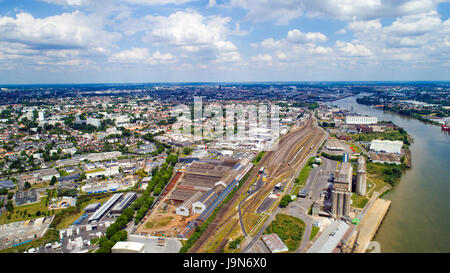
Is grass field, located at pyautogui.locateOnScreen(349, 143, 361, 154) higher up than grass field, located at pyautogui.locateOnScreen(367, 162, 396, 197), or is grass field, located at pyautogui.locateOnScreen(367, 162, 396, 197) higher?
grass field, located at pyautogui.locateOnScreen(349, 143, 361, 154)

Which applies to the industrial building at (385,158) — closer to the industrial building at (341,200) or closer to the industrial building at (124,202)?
the industrial building at (341,200)

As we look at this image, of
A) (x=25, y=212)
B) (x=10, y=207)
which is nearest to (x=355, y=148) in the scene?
(x=25, y=212)

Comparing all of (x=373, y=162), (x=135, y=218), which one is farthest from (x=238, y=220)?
(x=373, y=162)

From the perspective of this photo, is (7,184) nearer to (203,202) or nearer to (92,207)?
(92,207)

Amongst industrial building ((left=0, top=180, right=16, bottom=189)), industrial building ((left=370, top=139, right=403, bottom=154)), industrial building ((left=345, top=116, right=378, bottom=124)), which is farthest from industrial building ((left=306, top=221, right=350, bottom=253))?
industrial building ((left=345, top=116, right=378, bottom=124))

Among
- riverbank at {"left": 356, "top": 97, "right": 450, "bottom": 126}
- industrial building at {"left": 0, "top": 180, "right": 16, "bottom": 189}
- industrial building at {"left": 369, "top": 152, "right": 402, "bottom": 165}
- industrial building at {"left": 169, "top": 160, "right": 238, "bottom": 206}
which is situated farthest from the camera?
riverbank at {"left": 356, "top": 97, "right": 450, "bottom": 126}

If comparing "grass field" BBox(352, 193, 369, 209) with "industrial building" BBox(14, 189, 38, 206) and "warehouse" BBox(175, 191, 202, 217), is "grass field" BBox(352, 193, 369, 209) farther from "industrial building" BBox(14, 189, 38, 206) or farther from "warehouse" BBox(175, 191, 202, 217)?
"industrial building" BBox(14, 189, 38, 206)
